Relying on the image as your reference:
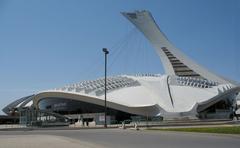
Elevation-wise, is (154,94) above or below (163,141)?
above

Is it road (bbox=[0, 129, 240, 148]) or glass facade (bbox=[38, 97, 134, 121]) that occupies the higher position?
glass facade (bbox=[38, 97, 134, 121])

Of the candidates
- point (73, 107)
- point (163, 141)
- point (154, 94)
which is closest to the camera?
point (163, 141)

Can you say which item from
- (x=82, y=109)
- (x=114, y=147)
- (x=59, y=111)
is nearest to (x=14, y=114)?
(x=59, y=111)

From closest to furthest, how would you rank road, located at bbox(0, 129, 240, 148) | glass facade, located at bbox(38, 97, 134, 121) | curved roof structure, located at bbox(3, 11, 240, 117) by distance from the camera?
road, located at bbox(0, 129, 240, 148) → curved roof structure, located at bbox(3, 11, 240, 117) → glass facade, located at bbox(38, 97, 134, 121)

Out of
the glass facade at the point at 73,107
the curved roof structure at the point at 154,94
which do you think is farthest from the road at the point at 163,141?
the glass facade at the point at 73,107

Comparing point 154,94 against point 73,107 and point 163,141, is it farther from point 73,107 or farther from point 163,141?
point 163,141

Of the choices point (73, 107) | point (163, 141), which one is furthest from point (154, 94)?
point (163, 141)

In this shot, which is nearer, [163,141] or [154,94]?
[163,141]

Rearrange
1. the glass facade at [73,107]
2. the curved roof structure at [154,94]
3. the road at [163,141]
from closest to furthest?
the road at [163,141], the curved roof structure at [154,94], the glass facade at [73,107]

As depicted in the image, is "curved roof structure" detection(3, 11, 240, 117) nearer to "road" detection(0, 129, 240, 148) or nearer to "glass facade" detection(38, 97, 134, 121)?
"glass facade" detection(38, 97, 134, 121)

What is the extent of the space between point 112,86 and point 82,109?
6378mm

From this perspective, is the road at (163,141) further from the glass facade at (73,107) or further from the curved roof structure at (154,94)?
the glass facade at (73,107)

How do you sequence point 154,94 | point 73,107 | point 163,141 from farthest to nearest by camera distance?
1. point 73,107
2. point 154,94
3. point 163,141

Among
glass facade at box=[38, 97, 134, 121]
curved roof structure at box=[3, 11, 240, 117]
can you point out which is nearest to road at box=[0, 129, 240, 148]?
curved roof structure at box=[3, 11, 240, 117]
